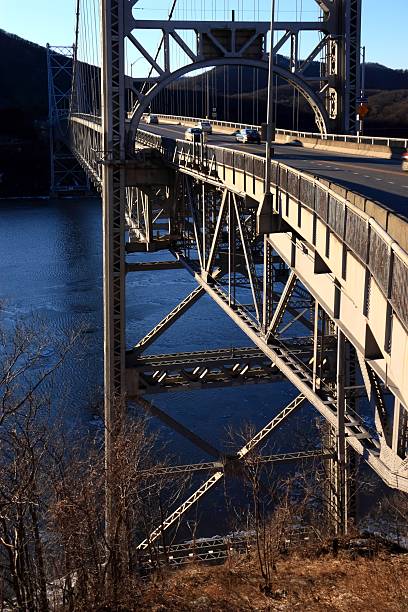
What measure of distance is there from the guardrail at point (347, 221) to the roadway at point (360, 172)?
88cm

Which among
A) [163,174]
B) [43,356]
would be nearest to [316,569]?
[163,174]

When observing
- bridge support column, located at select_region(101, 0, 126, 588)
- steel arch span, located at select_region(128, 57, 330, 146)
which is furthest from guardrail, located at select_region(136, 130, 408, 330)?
bridge support column, located at select_region(101, 0, 126, 588)

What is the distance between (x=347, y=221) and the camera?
8867mm

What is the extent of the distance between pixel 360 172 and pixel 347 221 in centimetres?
763

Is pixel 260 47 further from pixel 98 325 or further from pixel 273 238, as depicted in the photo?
pixel 98 325

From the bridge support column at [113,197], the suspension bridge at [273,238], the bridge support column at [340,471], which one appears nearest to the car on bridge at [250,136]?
the suspension bridge at [273,238]

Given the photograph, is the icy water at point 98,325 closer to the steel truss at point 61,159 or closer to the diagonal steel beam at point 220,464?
the diagonal steel beam at point 220,464

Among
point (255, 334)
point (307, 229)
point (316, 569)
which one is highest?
point (307, 229)

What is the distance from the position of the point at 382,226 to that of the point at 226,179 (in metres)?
7.59

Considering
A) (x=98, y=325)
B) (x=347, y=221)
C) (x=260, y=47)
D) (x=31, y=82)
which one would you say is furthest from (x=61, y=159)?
(x=347, y=221)

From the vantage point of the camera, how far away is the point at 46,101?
4764 inches

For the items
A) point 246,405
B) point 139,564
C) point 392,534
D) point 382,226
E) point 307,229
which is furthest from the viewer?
point 246,405

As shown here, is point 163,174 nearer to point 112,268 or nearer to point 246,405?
point 112,268

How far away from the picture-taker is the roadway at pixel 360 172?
11.8 m
